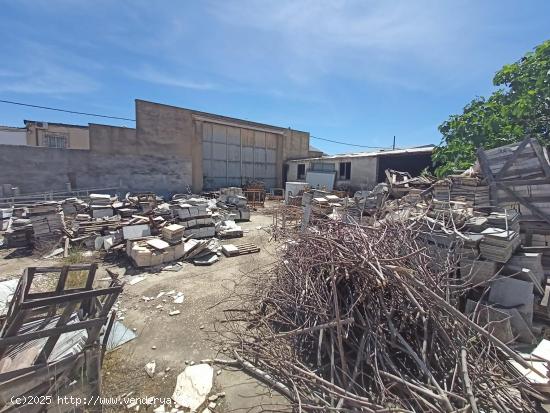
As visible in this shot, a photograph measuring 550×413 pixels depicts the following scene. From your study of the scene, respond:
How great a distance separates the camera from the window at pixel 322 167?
1750cm

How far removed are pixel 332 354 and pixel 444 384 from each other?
1.03m

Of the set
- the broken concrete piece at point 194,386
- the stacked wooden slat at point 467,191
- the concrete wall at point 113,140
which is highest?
the concrete wall at point 113,140

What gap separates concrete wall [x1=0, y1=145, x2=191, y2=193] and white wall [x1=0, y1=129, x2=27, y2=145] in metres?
7.93

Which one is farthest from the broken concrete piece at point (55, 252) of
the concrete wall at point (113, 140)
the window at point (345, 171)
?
the window at point (345, 171)

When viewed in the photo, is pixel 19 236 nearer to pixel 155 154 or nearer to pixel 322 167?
pixel 155 154

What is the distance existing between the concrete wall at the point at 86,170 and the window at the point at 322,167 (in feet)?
28.1

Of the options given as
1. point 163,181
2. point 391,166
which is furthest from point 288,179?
point 163,181

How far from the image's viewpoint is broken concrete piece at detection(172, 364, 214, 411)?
2547 millimetres

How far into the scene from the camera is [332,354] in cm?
264

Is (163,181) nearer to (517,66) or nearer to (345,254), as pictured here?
(345,254)

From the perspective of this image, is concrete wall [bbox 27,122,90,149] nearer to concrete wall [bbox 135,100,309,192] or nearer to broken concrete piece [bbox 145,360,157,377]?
concrete wall [bbox 135,100,309,192]

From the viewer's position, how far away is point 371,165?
15070mm

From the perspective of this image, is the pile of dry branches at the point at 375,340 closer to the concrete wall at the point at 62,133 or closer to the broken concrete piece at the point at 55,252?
the broken concrete piece at the point at 55,252

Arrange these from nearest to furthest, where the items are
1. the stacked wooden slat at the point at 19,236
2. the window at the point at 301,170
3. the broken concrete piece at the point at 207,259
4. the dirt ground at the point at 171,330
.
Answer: the dirt ground at the point at 171,330 → the broken concrete piece at the point at 207,259 → the stacked wooden slat at the point at 19,236 → the window at the point at 301,170
